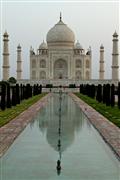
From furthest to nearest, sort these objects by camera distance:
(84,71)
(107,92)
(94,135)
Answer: (84,71) → (107,92) → (94,135)

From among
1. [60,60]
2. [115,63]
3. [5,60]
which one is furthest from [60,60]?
[5,60]

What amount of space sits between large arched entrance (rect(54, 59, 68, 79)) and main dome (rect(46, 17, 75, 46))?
1.80 metres

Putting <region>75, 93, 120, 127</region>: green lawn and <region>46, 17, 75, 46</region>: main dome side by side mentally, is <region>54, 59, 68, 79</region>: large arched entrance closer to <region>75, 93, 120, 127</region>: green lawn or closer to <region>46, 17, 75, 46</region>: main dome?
<region>46, 17, 75, 46</region>: main dome

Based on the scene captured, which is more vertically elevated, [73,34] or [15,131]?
[73,34]

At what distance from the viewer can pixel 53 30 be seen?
3697 cm

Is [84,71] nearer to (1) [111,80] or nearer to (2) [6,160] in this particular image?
(1) [111,80]

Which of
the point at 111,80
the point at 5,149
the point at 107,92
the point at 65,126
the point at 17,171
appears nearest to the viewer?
the point at 17,171

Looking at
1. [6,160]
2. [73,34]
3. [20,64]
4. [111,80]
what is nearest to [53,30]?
[73,34]

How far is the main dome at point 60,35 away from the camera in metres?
36.3

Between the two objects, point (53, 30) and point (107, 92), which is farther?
point (53, 30)

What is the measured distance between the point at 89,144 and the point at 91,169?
1.25m

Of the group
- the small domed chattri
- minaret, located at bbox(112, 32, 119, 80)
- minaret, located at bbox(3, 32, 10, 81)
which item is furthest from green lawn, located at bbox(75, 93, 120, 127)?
the small domed chattri

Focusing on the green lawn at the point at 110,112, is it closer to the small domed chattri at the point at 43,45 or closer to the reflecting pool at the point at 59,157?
the reflecting pool at the point at 59,157

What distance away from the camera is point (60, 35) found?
36.3 m
